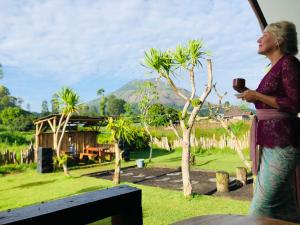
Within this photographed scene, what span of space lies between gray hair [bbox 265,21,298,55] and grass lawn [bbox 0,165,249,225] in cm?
422

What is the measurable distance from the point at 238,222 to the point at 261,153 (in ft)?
3.99

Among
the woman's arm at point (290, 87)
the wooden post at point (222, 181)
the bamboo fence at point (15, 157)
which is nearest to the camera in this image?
the woman's arm at point (290, 87)

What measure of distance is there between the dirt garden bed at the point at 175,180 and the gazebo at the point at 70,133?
4.28 meters

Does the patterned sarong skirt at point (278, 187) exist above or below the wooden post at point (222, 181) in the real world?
above

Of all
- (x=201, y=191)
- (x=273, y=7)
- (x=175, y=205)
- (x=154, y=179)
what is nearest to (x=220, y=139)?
(x=154, y=179)

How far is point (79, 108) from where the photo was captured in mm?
13594

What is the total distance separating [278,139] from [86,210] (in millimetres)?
1769

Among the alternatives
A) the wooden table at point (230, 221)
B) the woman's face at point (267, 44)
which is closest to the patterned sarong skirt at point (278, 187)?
the woman's face at point (267, 44)

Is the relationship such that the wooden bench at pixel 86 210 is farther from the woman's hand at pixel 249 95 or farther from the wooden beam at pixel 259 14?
the wooden beam at pixel 259 14

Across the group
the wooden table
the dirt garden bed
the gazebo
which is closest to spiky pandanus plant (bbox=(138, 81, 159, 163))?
the gazebo

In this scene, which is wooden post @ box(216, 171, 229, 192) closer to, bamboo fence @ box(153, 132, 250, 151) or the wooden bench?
the wooden bench

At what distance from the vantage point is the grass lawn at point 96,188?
662 cm

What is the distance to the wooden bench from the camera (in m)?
1.16

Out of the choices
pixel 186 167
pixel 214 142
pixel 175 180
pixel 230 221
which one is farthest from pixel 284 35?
pixel 214 142
